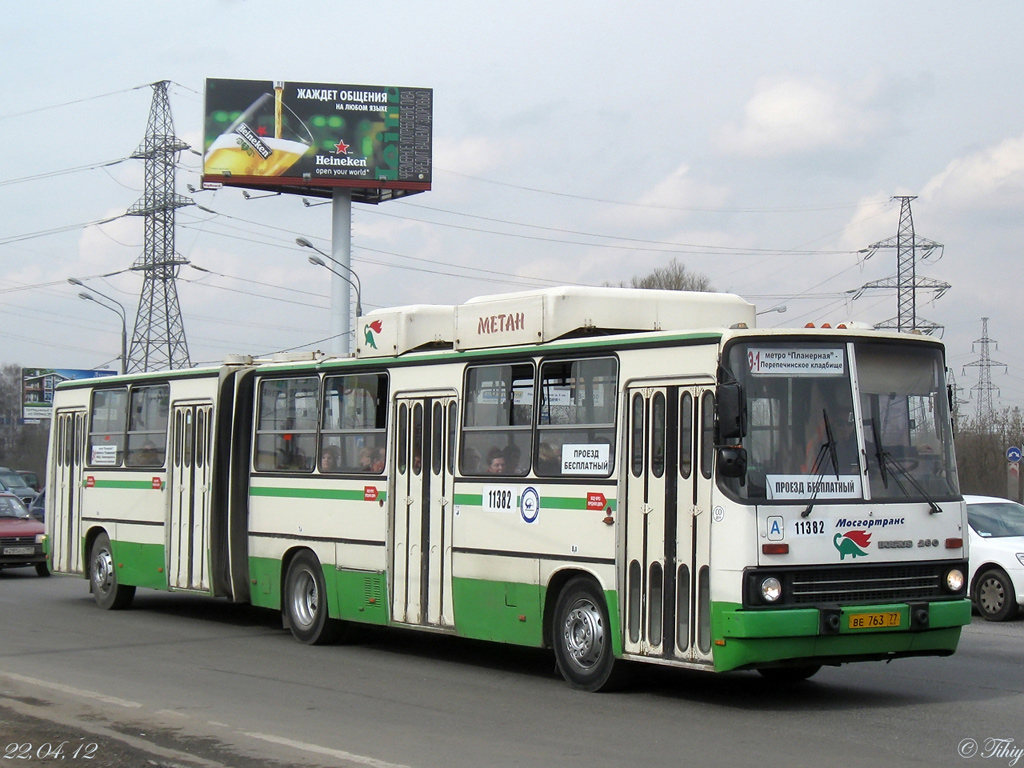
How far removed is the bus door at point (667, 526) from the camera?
10.0m

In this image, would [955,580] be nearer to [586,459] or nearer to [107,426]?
[586,459]

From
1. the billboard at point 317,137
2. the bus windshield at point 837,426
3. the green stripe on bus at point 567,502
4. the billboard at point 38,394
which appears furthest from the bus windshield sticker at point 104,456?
the billboard at point 38,394

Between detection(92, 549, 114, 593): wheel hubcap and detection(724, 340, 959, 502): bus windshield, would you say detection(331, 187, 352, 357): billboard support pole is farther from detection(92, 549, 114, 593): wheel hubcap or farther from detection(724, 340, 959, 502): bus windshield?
detection(724, 340, 959, 502): bus windshield

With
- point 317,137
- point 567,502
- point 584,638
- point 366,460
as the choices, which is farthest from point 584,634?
point 317,137

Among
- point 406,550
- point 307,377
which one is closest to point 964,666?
point 406,550

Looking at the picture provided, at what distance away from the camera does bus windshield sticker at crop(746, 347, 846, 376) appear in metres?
10.1

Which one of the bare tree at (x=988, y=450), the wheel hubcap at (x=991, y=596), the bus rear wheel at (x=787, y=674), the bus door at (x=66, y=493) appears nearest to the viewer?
the bus rear wheel at (x=787, y=674)

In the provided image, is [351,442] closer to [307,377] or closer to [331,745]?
[307,377]

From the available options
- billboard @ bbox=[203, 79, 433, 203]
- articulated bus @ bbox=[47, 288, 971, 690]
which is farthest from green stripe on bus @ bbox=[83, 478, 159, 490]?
billboard @ bbox=[203, 79, 433, 203]

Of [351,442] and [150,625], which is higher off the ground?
[351,442]

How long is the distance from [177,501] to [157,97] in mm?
42528

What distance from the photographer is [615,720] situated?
9680mm

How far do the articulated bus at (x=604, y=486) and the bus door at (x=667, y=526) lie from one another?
0.06 ft

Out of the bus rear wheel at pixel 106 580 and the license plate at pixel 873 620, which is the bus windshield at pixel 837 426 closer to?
the license plate at pixel 873 620
